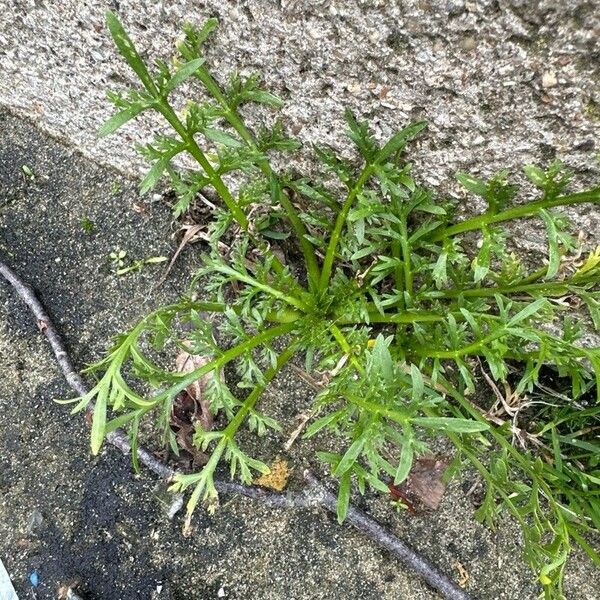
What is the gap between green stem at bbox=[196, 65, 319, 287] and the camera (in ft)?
5.65

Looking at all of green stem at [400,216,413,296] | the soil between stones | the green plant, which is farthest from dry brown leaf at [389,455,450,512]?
the green plant

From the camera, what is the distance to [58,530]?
6.93ft

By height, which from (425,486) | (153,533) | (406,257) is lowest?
(425,486)

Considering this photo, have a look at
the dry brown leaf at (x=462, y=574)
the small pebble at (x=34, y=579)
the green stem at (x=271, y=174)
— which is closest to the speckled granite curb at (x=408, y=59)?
the green stem at (x=271, y=174)

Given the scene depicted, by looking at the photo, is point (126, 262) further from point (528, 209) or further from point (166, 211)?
point (528, 209)

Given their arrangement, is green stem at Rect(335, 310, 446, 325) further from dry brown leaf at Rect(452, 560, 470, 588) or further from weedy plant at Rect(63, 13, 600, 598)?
dry brown leaf at Rect(452, 560, 470, 588)

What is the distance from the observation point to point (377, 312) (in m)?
1.96

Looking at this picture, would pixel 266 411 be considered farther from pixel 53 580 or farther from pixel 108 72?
pixel 108 72

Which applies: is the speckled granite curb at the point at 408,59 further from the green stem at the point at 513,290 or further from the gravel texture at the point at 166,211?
the green stem at the point at 513,290

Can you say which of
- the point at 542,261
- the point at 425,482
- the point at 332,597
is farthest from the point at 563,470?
the point at 332,597

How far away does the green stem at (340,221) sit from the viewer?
1.72 metres

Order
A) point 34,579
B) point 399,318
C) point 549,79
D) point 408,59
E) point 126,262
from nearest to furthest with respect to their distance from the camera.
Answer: point 549,79 → point 408,59 → point 399,318 → point 34,579 → point 126,262

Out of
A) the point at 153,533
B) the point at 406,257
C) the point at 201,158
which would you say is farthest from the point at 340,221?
the point at 153,533

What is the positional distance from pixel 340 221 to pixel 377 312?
11.7 inches
